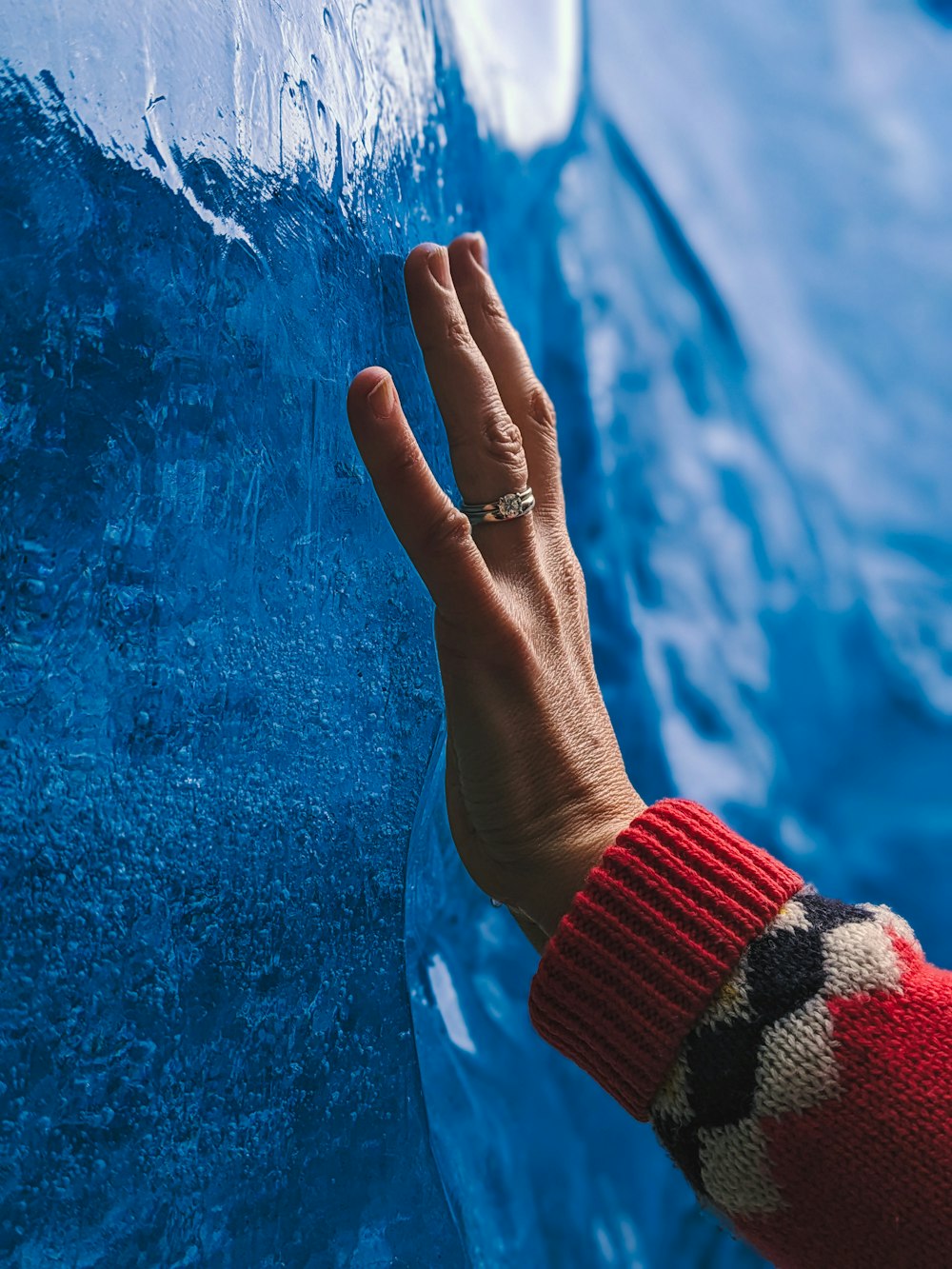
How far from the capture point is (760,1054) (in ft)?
1.94

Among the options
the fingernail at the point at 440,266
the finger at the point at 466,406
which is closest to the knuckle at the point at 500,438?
the finger at the point at 466,406

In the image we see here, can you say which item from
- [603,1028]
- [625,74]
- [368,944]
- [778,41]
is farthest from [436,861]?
[778,41]

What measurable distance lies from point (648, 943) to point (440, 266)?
0.47 m

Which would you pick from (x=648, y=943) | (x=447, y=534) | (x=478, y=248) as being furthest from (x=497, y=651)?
(x=478, y=248)

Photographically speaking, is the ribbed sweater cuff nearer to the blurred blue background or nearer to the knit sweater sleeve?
the knit sweater sleeve

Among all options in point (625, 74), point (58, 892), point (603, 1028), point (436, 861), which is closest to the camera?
point (58, 892)

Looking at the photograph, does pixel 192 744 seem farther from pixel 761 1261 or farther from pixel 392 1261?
pixel 761 1261

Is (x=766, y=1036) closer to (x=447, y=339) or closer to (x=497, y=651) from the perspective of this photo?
(x=497, y=651)

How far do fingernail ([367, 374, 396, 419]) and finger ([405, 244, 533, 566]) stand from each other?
0.41ft

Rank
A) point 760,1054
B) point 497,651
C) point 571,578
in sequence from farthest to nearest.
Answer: point 571,578 → point 497,651 → point 760,1054

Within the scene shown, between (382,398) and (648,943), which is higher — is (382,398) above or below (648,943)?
above

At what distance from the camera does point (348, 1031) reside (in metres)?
0.74

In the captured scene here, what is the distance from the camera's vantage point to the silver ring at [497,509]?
76cm

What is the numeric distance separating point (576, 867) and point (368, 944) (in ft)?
0.56
